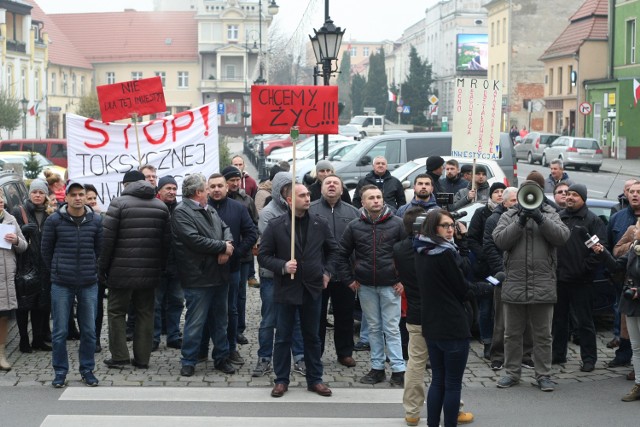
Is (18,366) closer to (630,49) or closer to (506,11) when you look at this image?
(630,49)

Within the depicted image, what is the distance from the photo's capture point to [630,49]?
54.3 meters

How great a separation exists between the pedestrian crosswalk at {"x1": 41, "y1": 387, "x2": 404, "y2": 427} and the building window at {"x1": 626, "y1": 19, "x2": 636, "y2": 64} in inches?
1910

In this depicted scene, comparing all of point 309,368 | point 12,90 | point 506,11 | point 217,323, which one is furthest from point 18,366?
point 506,11

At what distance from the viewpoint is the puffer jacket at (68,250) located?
912 cm

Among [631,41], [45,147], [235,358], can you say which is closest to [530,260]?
[235,358]

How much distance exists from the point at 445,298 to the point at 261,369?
9.38 feet

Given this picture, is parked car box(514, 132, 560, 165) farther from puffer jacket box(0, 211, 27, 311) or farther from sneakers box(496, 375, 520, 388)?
puffer jacket box(0, 211, 27, 311)

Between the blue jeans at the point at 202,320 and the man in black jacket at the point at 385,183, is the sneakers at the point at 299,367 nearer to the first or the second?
the blue jeans at the point at 202,320

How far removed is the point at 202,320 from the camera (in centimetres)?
957

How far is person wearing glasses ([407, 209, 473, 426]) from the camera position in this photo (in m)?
7.25

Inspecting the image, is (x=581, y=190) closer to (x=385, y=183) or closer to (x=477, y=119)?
(x=385, y=183)

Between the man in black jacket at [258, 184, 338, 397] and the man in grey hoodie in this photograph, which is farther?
the man in grey hoodie

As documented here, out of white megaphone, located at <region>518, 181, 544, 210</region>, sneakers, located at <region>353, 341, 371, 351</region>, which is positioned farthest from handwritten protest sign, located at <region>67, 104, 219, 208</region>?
white megaphone, located at <region>518, 181, 544, 210</region>

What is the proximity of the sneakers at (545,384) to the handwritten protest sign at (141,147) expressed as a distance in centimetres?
527
